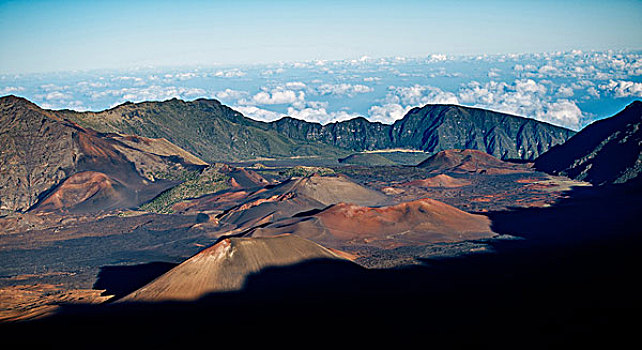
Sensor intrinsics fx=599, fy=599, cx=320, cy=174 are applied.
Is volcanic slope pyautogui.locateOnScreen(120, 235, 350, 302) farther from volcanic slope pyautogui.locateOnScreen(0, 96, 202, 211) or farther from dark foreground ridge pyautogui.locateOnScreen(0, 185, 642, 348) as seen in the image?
volcanic slope pyautogui.locateOnScreen(0, 96, 202, 211)

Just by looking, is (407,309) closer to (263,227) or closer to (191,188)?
(263,227)

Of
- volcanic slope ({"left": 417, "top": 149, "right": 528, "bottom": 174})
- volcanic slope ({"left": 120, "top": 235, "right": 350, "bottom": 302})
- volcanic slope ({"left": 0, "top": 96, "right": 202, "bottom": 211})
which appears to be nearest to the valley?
Answer: volcanic slope ({"left": 120, "top": 235, "right": 350, "bottom": 302})

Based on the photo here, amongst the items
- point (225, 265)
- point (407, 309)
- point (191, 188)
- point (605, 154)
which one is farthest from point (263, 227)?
point (605, 154)

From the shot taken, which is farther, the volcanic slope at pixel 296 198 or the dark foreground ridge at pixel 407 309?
the volcanic slope at pixel 296 198

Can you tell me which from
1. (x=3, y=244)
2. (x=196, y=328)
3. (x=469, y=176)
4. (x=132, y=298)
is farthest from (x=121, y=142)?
(x=196, y=328)

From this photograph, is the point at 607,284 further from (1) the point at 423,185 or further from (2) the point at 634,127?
(2) the point at 634,127

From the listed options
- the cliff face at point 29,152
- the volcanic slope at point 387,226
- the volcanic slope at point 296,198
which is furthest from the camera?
the cliff face at point 29,152

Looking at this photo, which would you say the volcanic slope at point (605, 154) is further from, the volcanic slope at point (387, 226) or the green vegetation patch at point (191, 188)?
the green vegetation patch at point (191, 188)

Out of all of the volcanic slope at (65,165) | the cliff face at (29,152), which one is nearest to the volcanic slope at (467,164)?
the volcanic slope at (65,165)
